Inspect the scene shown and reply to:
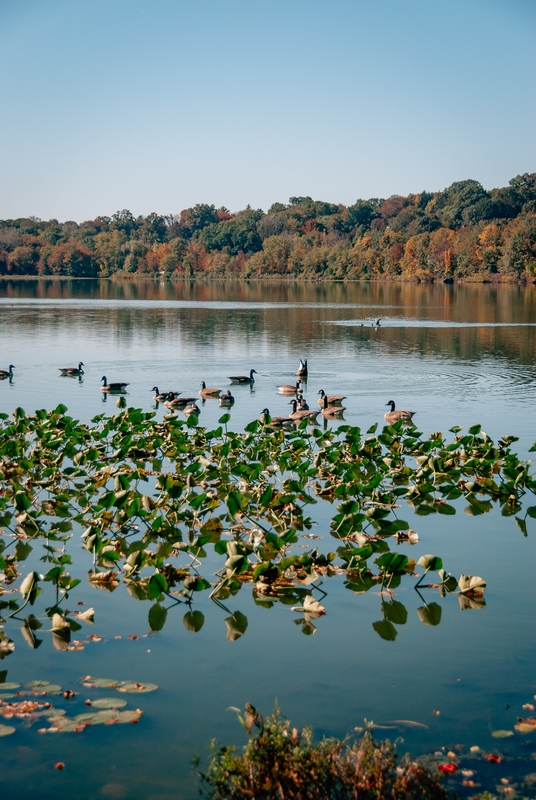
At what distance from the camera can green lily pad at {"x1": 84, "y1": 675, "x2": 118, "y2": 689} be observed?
22.5 feet

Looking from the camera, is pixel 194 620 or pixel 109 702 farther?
pixel 194 620

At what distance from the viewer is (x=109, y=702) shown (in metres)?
6.61

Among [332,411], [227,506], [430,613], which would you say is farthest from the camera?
[332,411]

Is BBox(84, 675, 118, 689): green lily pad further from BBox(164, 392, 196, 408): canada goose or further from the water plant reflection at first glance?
BBox(164, 392, 196, 408): canada goose

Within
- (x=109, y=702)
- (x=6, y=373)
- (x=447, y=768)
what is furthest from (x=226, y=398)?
(x=447, y=768)

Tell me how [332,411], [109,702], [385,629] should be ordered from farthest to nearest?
[332,411] < [385,629] < [109,702]

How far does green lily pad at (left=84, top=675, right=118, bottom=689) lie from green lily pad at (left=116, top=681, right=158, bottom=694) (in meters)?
0.05

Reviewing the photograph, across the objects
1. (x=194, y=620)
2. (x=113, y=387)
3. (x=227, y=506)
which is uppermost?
(x=113, y=387)

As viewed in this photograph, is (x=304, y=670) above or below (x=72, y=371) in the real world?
below

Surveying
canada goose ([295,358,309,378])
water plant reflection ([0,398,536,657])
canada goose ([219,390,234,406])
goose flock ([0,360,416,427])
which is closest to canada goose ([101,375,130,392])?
goose flock ([0,360,416,427])

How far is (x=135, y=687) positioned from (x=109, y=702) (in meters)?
0.31

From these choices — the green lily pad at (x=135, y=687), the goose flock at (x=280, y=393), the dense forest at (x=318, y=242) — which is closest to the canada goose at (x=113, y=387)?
the goose flock at (x=280, y=393)

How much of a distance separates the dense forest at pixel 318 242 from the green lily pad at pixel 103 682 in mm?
91511

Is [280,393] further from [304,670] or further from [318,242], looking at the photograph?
[318,242]
